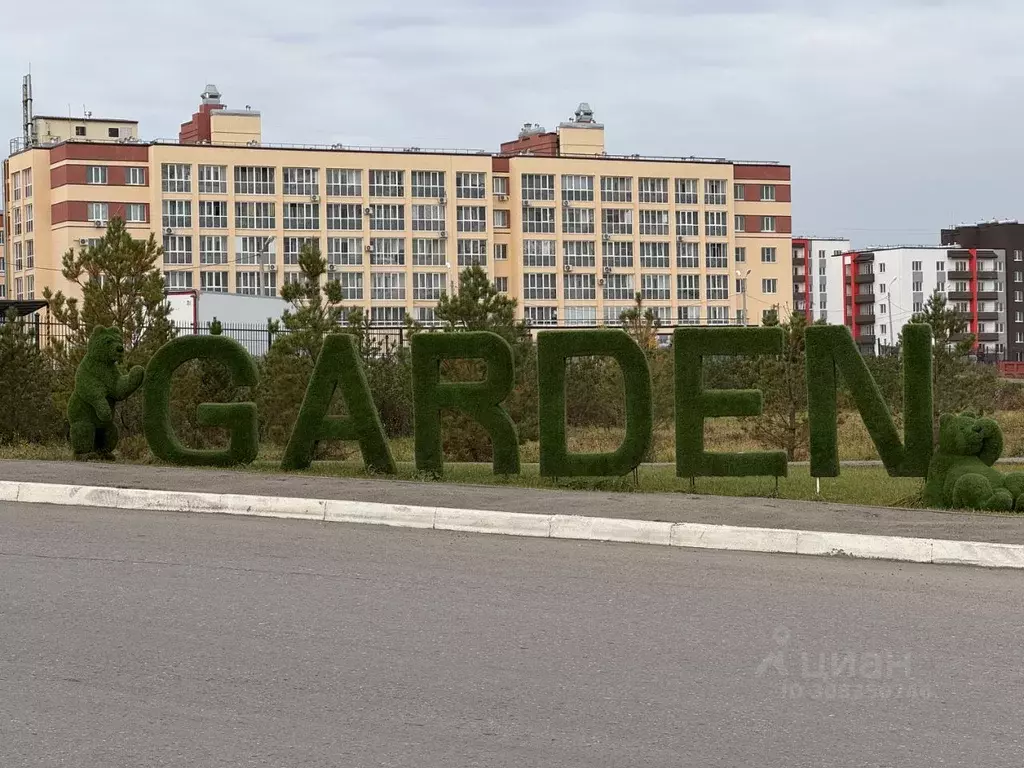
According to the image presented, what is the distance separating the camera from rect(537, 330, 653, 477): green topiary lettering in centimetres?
1420

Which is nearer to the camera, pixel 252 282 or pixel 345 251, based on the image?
pixel 252 282

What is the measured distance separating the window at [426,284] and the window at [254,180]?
482 inches

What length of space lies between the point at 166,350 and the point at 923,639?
11.5 metres

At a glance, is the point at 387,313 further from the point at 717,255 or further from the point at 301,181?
the point at 717,255

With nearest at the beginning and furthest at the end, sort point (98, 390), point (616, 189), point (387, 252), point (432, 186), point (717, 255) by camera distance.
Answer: point (98, 390) < point (387, 252) < point (432, 186) < point (616, 189) < point (717, 255)

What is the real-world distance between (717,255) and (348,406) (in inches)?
3779

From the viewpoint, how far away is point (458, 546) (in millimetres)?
10430

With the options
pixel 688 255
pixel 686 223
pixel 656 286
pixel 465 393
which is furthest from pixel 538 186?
pixel 465 393

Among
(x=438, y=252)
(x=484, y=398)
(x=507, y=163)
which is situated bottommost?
(x=484, y=398)

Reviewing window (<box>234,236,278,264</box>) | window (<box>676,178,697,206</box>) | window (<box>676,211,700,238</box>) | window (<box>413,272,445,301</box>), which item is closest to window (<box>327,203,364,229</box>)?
window (<box>234,236,278,264</box>)

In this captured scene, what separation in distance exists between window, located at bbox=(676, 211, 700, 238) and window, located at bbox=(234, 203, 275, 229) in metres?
31.5

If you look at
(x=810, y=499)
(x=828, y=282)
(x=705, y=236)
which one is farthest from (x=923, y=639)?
(x=828, y=282)

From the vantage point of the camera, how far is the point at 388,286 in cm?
10038

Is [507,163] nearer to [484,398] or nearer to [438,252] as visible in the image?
[438,252]
